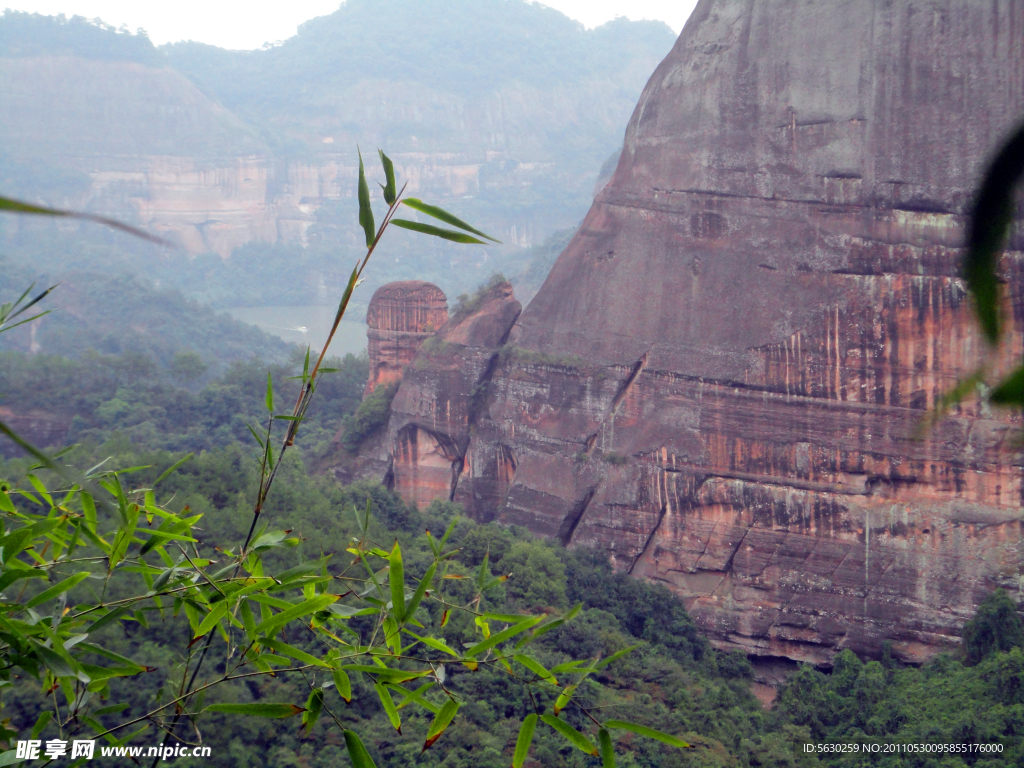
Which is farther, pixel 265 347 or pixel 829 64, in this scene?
pixel 265 347

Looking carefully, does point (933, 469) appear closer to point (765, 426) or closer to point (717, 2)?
point (765, 426)

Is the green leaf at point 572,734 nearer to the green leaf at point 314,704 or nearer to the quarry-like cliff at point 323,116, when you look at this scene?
the green leaf at point 314,704

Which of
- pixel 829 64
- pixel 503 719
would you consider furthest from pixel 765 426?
pixel 503 719

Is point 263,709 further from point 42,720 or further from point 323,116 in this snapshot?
point 323,116

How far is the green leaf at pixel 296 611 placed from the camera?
2383 millimetres

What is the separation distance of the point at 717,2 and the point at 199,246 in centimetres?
6822

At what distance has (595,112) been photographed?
108562 millimetres

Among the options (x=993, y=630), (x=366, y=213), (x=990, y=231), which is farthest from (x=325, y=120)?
(x=990, y=231)

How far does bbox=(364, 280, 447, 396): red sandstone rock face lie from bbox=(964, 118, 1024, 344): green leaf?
2257cm

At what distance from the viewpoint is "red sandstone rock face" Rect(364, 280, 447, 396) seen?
77.5 feet

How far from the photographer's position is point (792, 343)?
53.3 ft

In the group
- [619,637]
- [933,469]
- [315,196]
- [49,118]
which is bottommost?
[619,637]

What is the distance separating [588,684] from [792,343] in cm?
772

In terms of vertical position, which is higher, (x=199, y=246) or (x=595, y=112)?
(x=595, y=112)
